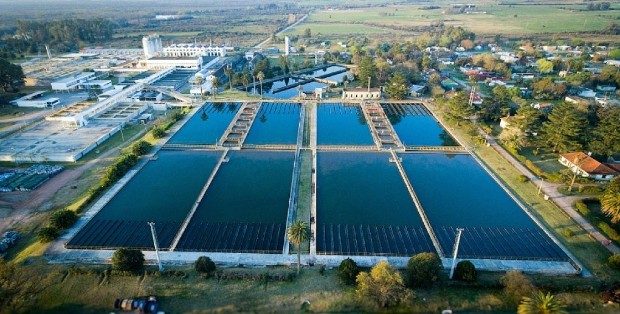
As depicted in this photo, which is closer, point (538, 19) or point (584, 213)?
point (584, 213)

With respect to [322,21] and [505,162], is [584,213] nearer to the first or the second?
[505,162]

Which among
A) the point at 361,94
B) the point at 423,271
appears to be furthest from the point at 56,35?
the point at 423,271

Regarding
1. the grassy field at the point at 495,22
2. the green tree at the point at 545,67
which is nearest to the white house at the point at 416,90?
the green tree at the point at 545,67

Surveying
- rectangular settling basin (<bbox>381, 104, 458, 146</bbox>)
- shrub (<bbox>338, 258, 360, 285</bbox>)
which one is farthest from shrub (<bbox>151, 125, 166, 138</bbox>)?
shrub (<bbox>338, 258, 360, 285</bbox>)

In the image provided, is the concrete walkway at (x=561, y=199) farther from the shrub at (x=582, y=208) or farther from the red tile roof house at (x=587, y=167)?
the red tile roof house at (x=587, y=167)

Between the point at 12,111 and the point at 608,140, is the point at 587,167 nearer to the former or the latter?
the point at 608,140

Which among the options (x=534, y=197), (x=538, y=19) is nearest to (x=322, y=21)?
(x=538, y=19)
